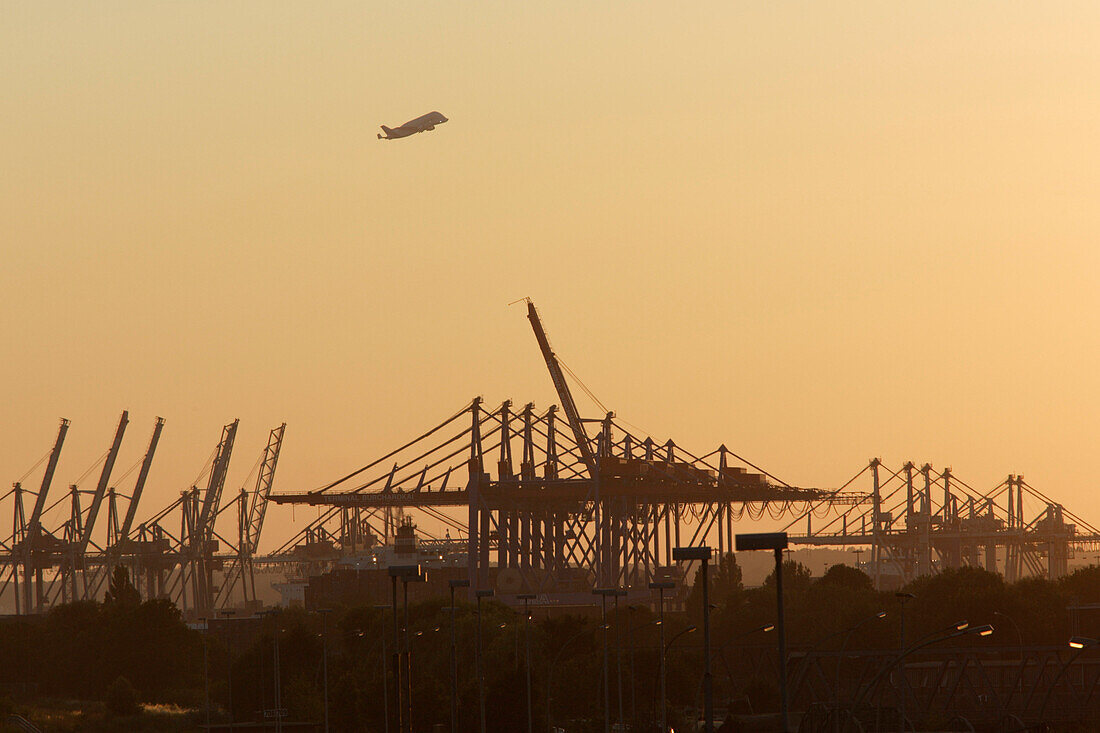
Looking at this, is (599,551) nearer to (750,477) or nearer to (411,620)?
(750,477)

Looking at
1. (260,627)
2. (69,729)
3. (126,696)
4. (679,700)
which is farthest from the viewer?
(260,627)

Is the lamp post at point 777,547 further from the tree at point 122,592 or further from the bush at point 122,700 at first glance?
the tree at point 122,592

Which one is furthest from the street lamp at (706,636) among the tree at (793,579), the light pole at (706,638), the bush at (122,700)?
the tree at (793,579)

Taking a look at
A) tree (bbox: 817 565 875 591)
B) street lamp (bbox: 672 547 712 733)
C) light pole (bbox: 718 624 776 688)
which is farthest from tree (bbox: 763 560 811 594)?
street lamp (bbox: 672 547 712 733)

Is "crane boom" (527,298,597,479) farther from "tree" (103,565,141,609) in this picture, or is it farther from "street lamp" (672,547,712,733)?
"street lamp" (672,547,712,733)

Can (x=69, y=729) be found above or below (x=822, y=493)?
below

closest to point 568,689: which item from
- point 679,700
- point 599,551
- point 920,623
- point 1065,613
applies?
point 679,700

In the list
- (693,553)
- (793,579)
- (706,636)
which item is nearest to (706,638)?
(706,636)
